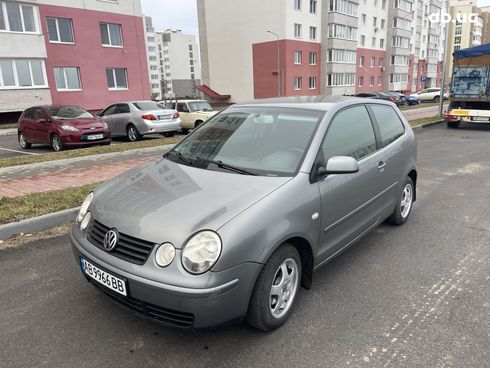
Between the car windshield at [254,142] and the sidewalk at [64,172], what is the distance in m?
3.75

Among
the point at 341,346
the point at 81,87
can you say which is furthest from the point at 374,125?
the point at 81,87

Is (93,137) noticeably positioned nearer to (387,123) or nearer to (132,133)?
(132,133)

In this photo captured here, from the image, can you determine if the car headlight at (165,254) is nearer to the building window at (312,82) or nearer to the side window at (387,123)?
the side window at (387,123)

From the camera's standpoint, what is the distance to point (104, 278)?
250cm

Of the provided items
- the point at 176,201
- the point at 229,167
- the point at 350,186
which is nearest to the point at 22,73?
the point at 229,167

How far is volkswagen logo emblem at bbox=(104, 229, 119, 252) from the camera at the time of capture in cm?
248

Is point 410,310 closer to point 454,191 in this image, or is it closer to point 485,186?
point 454,191

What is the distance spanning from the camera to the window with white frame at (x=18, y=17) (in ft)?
74.0

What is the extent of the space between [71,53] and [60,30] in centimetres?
160

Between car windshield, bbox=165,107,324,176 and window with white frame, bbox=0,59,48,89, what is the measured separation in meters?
23.9

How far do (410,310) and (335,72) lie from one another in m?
44.2

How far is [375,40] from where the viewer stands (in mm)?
53906

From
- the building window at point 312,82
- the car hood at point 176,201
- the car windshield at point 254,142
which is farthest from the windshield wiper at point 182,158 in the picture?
the building window at point 312,82

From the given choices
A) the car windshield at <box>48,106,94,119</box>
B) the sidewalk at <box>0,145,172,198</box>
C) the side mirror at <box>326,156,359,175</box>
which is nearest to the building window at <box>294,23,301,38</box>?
the car windshield at <box>48,106,94,119</box>
